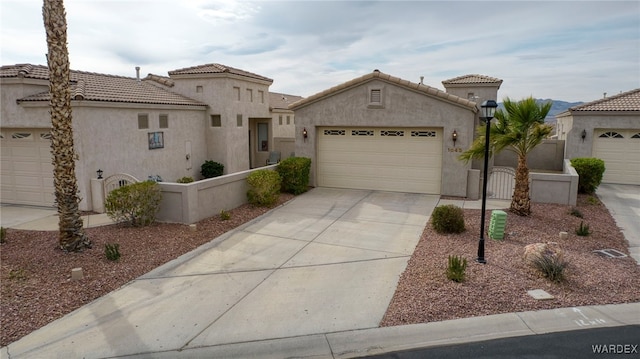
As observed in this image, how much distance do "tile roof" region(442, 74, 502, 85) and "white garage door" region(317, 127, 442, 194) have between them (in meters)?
10.3

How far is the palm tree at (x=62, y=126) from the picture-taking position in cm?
861

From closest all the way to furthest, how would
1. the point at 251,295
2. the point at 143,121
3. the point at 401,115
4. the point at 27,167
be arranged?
the point at 251,295 < the point at 27,167 < the point at 401,115 < the point at 143,121

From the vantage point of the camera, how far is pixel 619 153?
18312 mm

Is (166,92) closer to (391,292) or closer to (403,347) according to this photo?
(391,292)

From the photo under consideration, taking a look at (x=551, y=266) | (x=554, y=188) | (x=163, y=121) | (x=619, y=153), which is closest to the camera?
(x=551, y=266)

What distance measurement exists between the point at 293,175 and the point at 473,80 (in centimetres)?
1447

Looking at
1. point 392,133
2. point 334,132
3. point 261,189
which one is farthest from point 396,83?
point 261,189

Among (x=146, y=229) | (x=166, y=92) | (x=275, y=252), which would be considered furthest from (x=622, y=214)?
(x=166, y=92)

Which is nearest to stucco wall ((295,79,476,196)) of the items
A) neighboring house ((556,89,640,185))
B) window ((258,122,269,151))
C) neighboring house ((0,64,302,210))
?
neighboring house ((0,64,302,210))

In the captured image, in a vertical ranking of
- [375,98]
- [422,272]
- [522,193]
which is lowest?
[422,272]

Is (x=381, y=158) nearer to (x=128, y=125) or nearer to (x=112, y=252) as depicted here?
(x=128, y=125)

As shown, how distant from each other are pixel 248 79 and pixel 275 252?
1430 cm

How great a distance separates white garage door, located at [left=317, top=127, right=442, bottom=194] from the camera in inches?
629

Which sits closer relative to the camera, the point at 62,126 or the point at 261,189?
the point at 62,126
